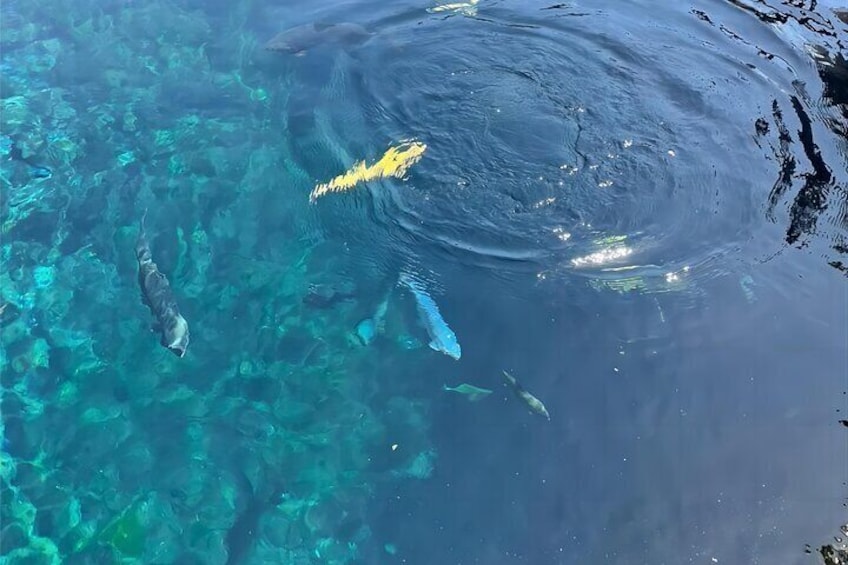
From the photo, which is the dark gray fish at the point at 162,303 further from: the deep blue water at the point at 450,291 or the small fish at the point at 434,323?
the small fish at the point at 434,323

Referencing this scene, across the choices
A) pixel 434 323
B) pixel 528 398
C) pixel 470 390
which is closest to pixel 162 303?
pixel 434 323

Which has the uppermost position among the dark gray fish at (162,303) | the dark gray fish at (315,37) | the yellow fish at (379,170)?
the dark gray fish at (315,37)

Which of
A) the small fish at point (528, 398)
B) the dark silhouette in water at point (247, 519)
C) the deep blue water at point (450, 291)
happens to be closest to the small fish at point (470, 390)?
the deep blue water at point (450, 291)

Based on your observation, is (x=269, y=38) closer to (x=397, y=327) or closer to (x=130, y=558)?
(x=397, y=327)

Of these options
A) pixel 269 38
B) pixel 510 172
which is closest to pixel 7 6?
pixel 269 38

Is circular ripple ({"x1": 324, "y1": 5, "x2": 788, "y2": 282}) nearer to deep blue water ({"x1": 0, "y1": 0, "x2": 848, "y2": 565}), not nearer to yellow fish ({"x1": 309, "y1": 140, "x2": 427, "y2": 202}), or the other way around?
deep blue water ({"x1": 0, "y1": 0, "x2": 848, "y2": 565})

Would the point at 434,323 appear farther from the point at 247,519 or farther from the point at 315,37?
the point at 315,37
